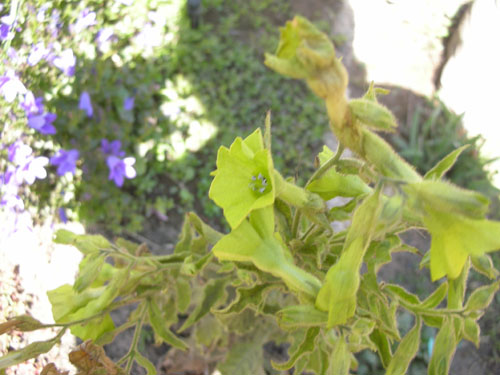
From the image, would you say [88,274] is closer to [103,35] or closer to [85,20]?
[85,20]

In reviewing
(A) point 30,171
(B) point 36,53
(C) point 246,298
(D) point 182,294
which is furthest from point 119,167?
(C) point 246,298

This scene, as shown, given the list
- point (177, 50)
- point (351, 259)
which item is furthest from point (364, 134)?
point (177, 50)

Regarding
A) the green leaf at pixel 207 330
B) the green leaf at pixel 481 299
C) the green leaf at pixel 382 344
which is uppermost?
the green leaf at pixel 481 299

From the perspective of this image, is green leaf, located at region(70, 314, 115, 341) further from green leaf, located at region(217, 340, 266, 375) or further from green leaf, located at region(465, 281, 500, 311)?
green leaf, located at region(465, 281, 500, 311)

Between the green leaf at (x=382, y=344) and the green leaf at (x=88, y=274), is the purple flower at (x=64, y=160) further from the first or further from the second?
the green leaf at (x=382, y=344)

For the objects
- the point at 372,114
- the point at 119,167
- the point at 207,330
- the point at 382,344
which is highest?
the point at 372,114

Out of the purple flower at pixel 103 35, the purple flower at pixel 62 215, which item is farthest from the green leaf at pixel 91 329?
the purple flower at pixel 103 35
